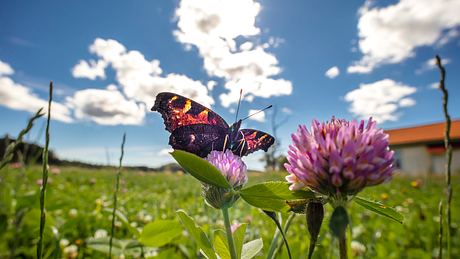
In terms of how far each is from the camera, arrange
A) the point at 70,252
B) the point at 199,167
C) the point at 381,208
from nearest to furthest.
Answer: the point at 199,167, the point at 381,208, the point at 70,252

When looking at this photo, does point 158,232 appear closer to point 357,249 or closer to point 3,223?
point 3,223

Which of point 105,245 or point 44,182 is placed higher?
point 44,182

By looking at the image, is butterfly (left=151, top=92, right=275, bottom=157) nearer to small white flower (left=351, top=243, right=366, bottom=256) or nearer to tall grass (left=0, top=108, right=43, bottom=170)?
tall grass (left=0, top=108, right=43, bottom=170)

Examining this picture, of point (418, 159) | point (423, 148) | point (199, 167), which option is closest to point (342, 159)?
point (199, 167)

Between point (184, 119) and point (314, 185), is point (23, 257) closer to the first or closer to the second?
point (184, 119)

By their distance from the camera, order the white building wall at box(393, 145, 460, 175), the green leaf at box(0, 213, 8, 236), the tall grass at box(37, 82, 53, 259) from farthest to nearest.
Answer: the white building wall at box(393, 145, 460, 175) < the green leaf at box(0, 213, 8, 236) < the tall grass at box(37, 82, 53, 259)

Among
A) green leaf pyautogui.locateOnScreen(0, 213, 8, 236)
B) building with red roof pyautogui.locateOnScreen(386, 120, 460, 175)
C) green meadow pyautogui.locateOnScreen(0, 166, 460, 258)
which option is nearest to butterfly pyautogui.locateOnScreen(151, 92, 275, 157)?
green meadow pyautogui.locateOnScreen(0, 166, 460, 258)

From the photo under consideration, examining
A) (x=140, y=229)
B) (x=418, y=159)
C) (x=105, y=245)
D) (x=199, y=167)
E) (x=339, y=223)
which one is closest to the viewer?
(x=339, y=223)
